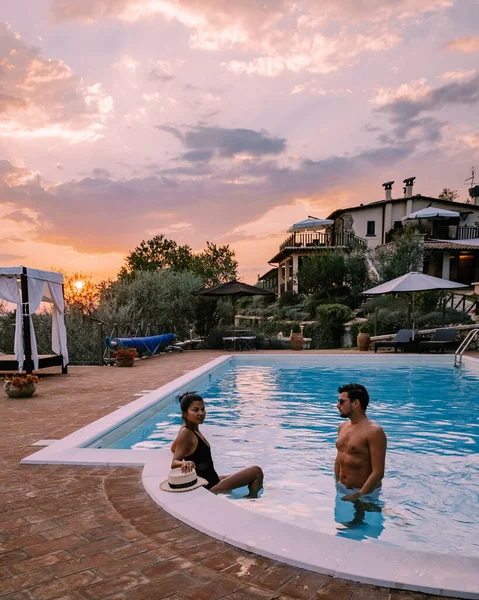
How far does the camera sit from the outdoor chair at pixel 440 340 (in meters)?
15.0

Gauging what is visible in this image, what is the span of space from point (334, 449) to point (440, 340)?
1058cm

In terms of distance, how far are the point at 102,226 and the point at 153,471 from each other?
21301 mm

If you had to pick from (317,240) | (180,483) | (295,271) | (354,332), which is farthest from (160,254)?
(180,483)

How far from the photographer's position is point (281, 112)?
1521cm

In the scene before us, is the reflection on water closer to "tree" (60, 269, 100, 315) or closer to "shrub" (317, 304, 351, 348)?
"tree" (60, 269, 100, 315)


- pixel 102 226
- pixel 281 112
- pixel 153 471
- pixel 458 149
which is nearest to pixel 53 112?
pixel 281 112

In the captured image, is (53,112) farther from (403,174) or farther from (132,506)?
(403,174)

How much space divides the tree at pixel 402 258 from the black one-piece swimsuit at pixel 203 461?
23967 millimetres

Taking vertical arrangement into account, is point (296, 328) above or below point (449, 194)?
below

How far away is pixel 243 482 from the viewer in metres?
4.44

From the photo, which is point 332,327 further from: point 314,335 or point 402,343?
point 402,343

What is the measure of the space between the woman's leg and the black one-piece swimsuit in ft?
0.26

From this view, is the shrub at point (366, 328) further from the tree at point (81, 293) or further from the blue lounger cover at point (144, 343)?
the tree at point (81, 293)

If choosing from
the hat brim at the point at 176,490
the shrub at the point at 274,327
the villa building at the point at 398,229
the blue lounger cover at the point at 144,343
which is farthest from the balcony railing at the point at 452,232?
the hat brim at the point at 176,490
